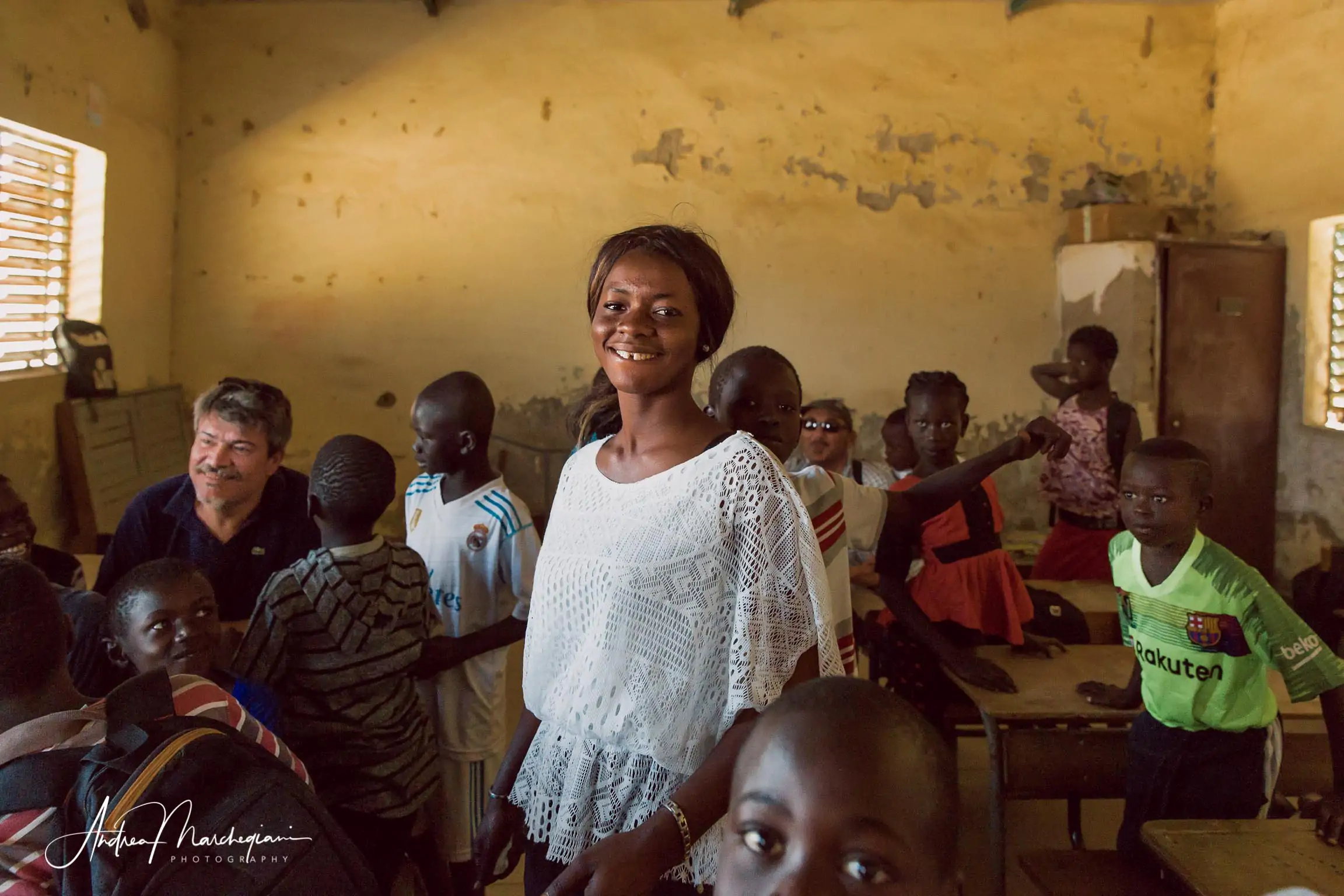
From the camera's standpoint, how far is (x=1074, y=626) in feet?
9.71

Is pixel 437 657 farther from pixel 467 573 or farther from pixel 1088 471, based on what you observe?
pixel 1088 471

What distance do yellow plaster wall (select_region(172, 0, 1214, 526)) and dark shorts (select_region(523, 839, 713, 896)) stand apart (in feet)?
15.3

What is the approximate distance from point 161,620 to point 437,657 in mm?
534

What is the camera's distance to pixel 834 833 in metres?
0.76

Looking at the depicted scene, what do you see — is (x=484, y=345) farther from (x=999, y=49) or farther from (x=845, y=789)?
(x=845, y=789)

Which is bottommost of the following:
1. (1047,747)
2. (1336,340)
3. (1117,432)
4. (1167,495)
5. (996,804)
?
(996,804)

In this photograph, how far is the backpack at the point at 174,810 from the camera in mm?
886

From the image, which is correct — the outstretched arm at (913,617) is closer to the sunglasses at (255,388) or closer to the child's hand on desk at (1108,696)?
the child's hand on desk at (1108,696)

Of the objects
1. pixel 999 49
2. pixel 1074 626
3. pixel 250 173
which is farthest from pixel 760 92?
pixel 1074 626

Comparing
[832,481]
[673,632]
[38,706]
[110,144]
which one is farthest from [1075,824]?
[110,144]

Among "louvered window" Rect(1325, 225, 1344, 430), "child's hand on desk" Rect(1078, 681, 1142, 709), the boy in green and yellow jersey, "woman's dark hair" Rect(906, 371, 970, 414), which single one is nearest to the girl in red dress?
"woman's dark hair" Rect(906, 371, 970, 414)

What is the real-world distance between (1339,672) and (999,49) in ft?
17.2

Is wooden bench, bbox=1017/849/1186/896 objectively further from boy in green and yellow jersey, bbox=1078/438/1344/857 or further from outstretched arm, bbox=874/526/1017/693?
outstretched arm, bbox=874/526/1017/693

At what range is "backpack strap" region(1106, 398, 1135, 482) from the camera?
3873 mm
